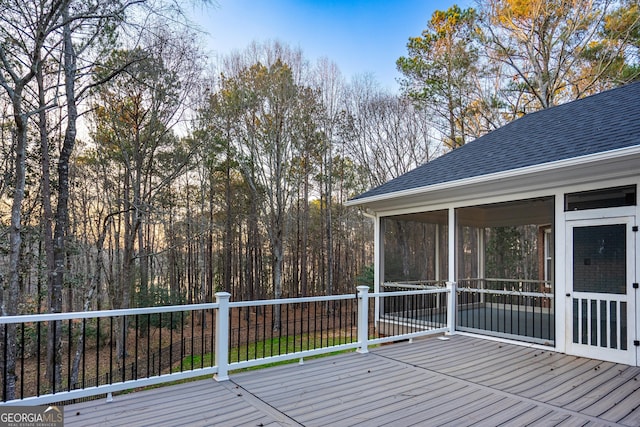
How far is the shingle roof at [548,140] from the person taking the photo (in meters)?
4.69

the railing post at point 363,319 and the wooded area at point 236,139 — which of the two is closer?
the railing post at point 363,319

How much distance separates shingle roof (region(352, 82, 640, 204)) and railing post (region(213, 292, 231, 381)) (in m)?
3.83

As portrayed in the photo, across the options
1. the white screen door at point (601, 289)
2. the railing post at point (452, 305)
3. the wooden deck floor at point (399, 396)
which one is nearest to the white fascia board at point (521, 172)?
the white screen door at point (601, 289)

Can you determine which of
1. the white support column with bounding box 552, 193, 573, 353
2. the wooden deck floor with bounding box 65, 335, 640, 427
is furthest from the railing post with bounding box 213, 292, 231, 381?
the white support column with bounding box 552, 193, 573, 353

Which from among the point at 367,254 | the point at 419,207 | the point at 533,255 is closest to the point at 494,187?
the point at 419,207

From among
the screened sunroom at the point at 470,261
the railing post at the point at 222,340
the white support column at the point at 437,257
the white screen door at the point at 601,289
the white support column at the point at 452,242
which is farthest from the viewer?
the white support column at the point at 437,257

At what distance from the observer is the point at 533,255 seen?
11.3 meters

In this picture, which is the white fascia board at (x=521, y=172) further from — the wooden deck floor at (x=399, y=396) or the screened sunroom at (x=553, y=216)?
the wooden deck floor at (x=399, y=396)

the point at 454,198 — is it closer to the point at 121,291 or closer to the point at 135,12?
the point at 135,12

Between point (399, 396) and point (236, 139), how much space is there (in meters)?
9.79

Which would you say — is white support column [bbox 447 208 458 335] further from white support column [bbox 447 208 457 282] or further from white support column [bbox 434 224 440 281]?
white support column [bbox 434 224 440 281]

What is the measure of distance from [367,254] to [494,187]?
13.2 metres
